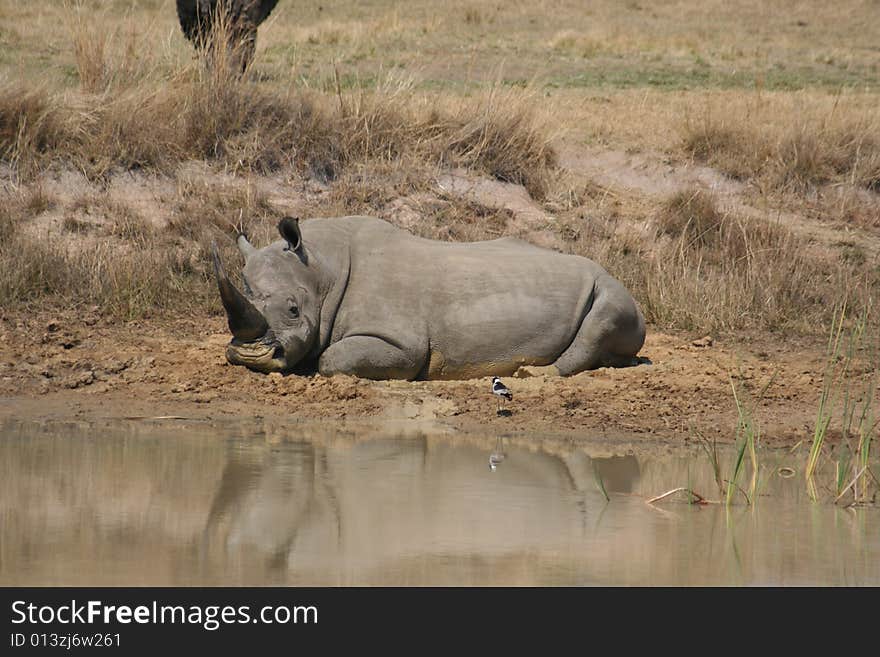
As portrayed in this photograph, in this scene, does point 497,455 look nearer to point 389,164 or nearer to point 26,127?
point 389,164

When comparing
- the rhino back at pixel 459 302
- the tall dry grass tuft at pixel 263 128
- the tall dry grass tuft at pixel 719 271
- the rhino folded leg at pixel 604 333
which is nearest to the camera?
the rhino back at pixel 459 302

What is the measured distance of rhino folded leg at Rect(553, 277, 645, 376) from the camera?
30.5 ft

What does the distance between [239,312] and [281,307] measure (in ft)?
1.09

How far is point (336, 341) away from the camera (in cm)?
905

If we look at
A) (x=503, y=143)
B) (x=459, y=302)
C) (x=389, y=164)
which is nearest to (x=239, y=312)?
(x=459, y=302)

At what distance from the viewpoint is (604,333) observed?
30.5 feet

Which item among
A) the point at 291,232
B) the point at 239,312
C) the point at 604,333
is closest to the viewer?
the point at 239,312

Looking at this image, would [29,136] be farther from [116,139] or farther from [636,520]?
[636,520]

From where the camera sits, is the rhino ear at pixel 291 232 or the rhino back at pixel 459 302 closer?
the rhino ear at pixel 291 232

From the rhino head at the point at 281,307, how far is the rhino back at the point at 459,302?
261mm

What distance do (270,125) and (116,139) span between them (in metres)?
1.53

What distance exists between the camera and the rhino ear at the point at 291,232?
8.83 metres

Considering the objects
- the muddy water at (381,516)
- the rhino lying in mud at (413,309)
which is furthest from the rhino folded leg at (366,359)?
the muddy water at (381,516)

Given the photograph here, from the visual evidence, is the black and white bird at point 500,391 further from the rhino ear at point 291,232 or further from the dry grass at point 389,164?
the dry grass at point 389,164
